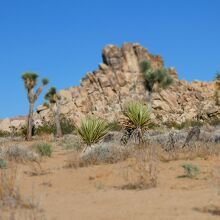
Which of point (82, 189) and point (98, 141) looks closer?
point (82, 189)

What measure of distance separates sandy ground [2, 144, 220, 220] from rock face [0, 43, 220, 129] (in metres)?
45.8

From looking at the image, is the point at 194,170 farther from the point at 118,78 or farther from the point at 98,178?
the point at 118,78

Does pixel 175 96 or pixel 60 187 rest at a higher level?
pixel 175 96

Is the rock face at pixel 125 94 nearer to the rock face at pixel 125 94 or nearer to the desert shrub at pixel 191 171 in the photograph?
the rock face at pixel 125 94

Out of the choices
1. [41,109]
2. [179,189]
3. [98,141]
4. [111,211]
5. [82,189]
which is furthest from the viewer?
[41,109]

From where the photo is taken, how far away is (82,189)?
9.50 meters

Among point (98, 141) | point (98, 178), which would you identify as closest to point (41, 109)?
point (98, 141)

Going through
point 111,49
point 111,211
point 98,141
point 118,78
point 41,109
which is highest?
point 111,49

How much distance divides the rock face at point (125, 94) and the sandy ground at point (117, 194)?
45.8 metres

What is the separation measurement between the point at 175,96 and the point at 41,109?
17.0 meters

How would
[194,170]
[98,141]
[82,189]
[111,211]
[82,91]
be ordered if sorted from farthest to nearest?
[82,91] < [98,141] < [194,170] < [82,189] < [111,211]

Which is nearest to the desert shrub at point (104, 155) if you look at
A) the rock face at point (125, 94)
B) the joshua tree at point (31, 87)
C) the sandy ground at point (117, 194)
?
the sandy ground at point (117, 194)

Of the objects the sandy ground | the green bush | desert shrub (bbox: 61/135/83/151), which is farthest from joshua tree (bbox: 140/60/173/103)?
the sandy ground

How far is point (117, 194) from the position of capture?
8.41 m
